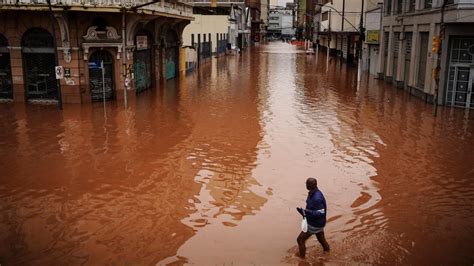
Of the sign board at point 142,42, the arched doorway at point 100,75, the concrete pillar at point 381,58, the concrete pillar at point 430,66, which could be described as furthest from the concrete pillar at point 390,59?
the arched doorway at point 100,75

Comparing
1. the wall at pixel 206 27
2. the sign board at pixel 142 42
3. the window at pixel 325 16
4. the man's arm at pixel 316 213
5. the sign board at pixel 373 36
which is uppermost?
the window at pixel 325 16

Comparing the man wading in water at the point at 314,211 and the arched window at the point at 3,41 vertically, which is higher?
the arched window at the point at 3,41

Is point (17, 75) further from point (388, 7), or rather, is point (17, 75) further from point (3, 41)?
point (388, 7)

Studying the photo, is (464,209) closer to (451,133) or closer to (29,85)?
(451,133)

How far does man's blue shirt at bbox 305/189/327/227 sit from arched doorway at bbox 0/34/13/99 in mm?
22254

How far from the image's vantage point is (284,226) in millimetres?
10430

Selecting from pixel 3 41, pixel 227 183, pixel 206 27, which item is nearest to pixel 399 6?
pixel 3 41

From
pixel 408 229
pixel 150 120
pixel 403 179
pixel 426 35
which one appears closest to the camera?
pixel 408 229

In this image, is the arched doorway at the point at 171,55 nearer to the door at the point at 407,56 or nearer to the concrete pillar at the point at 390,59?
the concrete pillar at the point at 390,59

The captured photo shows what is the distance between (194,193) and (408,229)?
205 inches

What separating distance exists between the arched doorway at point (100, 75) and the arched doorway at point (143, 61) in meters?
2.31

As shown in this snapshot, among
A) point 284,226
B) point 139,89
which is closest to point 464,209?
point 284,226

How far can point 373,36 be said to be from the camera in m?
41.8

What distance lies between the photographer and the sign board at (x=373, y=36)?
136 ft
